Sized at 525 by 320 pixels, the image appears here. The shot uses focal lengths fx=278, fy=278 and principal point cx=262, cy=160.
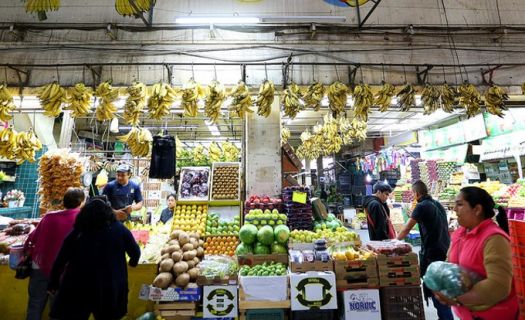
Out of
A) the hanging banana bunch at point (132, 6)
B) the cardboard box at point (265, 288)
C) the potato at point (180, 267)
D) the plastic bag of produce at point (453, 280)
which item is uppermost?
the hanging banana bunch at point (132, 6)

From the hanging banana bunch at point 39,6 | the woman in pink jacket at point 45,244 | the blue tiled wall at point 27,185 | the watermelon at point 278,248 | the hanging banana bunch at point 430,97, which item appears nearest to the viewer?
the woman in pink jacket at point 45,244

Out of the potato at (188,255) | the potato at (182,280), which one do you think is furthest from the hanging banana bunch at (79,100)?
the potato at (182,280)

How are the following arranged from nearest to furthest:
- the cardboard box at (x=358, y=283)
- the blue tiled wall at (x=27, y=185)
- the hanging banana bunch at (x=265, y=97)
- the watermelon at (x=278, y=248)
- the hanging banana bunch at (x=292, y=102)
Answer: the cardboard box at (x=358, y=283), the watermelon at (x=278, y=248), the hanging banana bunch at (x=265, y=97), the hanging banana bunch at (x=292, y=102), the blue tiled wall at (x=27, y=185)

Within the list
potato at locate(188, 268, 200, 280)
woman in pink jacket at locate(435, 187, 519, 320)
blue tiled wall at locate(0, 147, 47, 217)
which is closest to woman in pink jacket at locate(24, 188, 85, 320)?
potato at locate(188, 268, 200, 280)

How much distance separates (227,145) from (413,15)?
6.31 m

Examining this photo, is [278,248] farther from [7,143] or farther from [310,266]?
A: [7,143]

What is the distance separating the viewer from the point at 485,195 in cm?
201

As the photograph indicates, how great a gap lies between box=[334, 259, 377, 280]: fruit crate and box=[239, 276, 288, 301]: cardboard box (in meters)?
0.68

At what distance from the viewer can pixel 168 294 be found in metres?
3.31

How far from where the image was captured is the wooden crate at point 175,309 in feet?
10.8

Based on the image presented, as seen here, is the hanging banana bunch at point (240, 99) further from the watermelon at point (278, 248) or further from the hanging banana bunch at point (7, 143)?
the hanging banana bunch at point (7, 143)

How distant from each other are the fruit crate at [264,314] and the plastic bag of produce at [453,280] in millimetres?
1923

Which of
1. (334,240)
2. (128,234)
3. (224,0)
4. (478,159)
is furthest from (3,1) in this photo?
(478,159)

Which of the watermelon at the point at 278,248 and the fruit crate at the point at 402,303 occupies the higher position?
the watermelon at the point at 278,248
